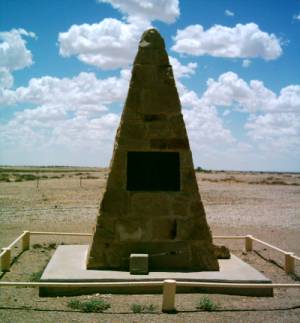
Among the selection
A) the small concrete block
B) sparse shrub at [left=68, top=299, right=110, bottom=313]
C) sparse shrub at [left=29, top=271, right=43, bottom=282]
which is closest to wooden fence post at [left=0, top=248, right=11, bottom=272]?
sparse shrub at [left=29, top=271, right=43, bottom=282]

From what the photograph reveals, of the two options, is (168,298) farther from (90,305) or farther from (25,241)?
(25,241)

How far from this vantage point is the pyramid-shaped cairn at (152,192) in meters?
8.16

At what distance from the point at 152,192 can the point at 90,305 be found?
2.51 m

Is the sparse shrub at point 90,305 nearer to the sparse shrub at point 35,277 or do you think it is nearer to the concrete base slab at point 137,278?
the concrete base slab at point 137,278

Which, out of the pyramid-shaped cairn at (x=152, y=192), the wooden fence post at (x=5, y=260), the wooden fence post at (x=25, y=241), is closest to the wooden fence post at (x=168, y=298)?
the pyramid-shaped cairn at (x=152, y=192)

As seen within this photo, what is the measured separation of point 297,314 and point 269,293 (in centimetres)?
100

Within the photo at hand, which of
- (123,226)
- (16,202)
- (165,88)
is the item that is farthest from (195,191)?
(16,202)

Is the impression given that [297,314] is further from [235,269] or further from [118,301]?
[118,301]

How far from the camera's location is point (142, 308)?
6.71m

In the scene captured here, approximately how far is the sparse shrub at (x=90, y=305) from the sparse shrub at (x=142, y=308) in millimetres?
420

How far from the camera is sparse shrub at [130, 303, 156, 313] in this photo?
21.6 ft

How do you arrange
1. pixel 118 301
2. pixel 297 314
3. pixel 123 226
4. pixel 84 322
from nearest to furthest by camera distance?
pixel 84 322
pixel 297 314
pixel 118 301
pixel 123 226

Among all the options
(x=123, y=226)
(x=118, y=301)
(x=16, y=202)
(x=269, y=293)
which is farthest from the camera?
(x=16, y=202)

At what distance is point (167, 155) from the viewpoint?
27.3 ft
